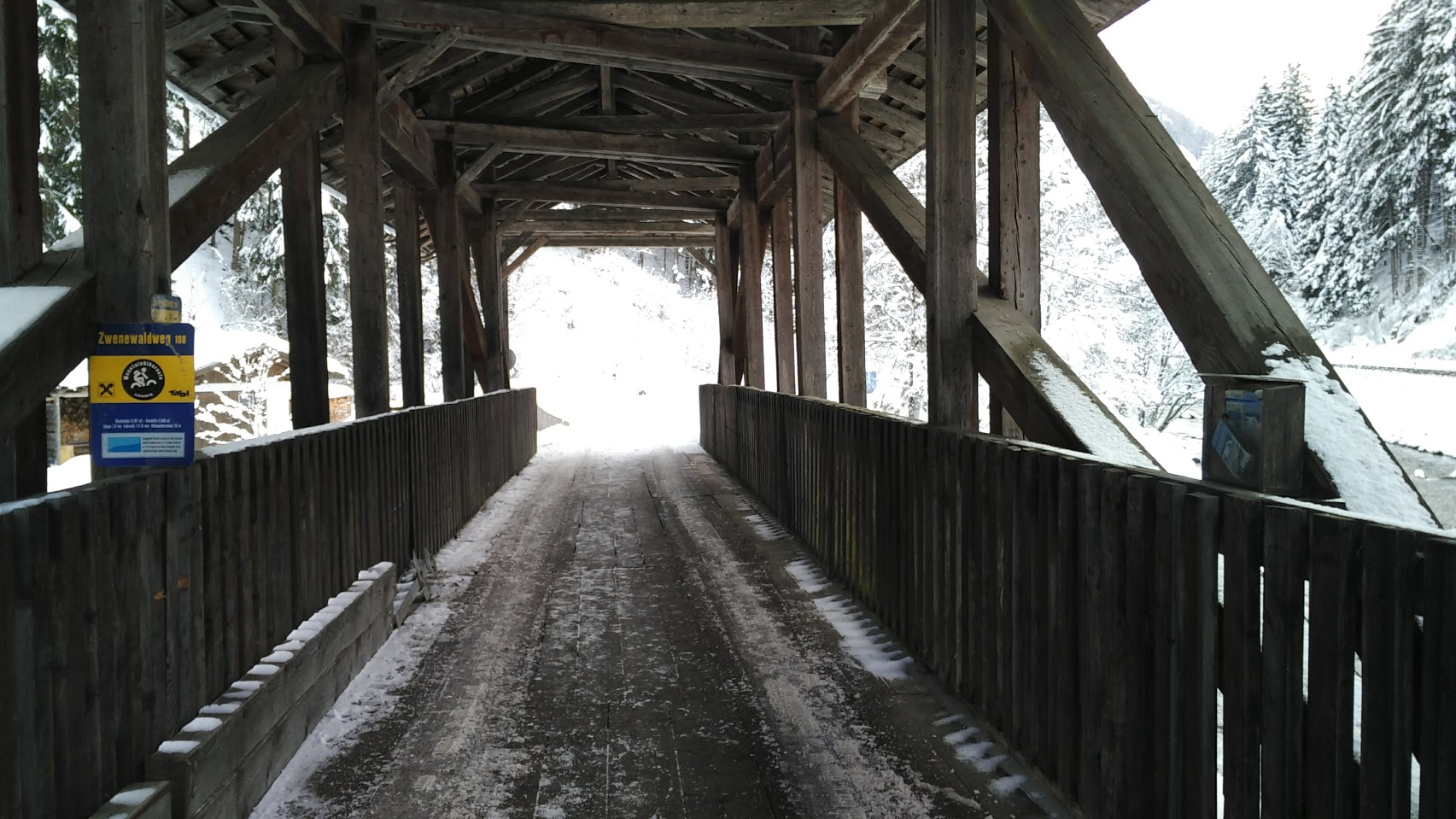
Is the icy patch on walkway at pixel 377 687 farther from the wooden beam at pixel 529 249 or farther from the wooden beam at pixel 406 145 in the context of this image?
the wooden beam at pixel 529 249

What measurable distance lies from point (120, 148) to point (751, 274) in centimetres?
1034

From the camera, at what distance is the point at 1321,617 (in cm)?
179

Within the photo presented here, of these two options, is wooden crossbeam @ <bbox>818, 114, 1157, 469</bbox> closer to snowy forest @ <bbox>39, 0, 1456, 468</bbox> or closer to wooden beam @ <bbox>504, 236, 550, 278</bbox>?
snowy forest @ <bbox>39, 0, 1456, 468</bbox>

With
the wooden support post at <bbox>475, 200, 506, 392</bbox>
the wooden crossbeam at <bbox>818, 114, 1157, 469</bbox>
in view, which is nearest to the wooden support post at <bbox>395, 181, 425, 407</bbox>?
the wooden support post at <bbox>475, 200, 506, 392</bbox>

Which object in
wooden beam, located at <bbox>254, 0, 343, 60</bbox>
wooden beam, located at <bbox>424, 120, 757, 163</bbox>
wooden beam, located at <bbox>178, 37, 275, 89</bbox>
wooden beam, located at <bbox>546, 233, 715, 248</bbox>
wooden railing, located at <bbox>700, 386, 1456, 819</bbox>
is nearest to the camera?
wooden railing, located at <bbox>700, 386, 1456, 819</bbox>

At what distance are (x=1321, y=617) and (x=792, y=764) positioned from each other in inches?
74.7

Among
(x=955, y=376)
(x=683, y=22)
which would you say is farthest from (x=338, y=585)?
(x=683, y=22)

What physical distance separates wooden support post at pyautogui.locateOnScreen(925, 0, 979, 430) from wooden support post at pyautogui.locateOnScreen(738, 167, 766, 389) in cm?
812

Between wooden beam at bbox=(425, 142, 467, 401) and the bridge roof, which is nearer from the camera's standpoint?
the bridge roof

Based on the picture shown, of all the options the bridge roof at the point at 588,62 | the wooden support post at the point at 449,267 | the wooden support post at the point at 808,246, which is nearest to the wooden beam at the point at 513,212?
the bridge roof at the point at 588,62

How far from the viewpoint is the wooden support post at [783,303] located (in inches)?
433

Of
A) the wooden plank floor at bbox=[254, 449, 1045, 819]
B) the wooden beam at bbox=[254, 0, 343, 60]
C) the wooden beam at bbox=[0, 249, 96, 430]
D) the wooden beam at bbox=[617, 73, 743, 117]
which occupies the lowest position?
the wooden plank floor at bbox=[254, 449, 1045, 819]

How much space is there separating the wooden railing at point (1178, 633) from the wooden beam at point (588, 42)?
4.89m

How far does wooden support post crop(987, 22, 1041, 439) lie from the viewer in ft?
15.3
